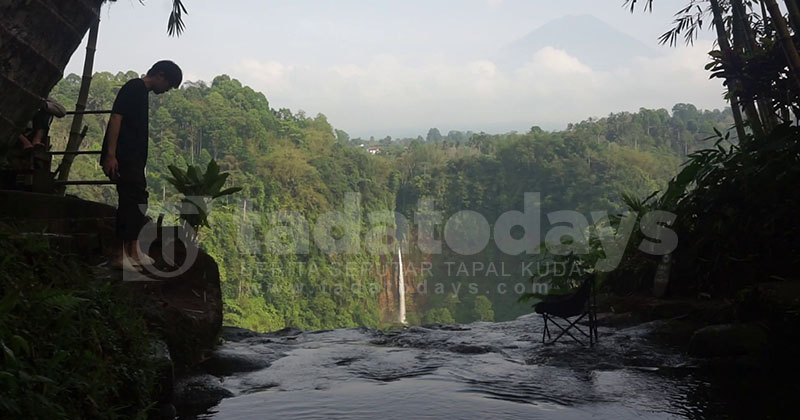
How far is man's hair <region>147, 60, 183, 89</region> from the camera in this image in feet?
17.3

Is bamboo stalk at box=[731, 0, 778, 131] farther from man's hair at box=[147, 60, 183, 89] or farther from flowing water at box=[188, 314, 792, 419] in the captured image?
man's hair at box=[147, 60, 183, 89]

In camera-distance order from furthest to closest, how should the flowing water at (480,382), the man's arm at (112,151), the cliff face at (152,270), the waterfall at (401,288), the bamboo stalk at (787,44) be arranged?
the waterfall at (401,288) → the bamboo stalk at (787,44) → the man's arm at (112,151) → the cliff face at (152,270) → the flowing water at (480,382)

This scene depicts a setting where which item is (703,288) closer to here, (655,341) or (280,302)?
(655,341)

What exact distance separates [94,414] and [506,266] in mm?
74026

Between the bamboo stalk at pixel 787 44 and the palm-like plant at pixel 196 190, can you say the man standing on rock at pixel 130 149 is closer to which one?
the palm-like plant at pixel 196 190

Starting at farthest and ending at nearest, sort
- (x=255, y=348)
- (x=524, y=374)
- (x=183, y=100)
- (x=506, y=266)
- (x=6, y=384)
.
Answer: (x=506, y=266), (x=183, y=100), (x=255, y=348), (x=524, y=374), (x=6, y=384)

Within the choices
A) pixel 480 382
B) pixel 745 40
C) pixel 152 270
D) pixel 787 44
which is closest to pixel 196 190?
pixel 152 270

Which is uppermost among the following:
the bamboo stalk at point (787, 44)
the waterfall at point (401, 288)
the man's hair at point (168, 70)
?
the bamboo stalk at point (787, 44)

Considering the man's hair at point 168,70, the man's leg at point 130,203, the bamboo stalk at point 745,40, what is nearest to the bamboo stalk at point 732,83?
the bamboo stalk at point 745,40

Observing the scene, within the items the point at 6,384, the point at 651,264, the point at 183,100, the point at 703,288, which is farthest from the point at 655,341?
the point at 183,100

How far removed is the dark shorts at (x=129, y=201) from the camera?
16.9 feet

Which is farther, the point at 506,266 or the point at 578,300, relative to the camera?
the point at 506,266

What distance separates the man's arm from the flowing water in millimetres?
1924

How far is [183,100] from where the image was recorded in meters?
60.7
